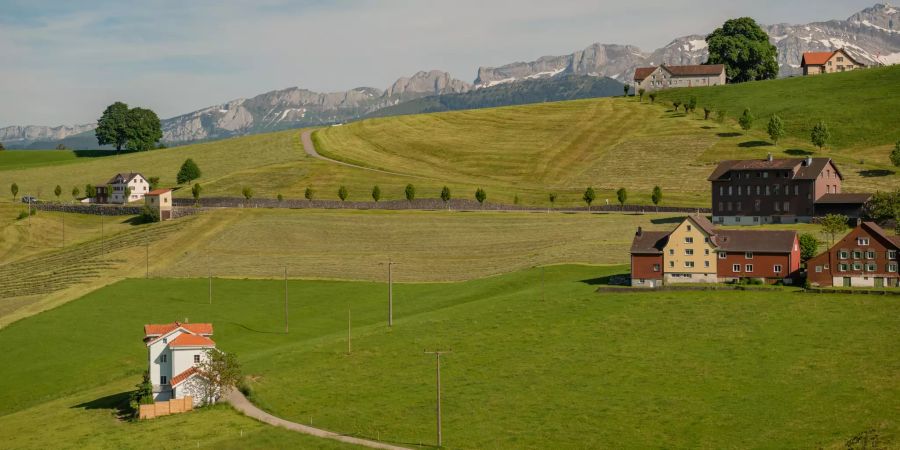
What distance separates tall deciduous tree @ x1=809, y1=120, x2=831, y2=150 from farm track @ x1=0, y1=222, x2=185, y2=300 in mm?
112253

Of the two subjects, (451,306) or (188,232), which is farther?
(188,232)

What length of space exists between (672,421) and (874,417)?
1305 centimetres

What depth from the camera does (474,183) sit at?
19238cm

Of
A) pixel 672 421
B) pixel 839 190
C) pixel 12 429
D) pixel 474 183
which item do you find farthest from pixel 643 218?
pixel 12 429

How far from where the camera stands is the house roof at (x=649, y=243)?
112m

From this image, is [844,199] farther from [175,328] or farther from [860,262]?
[175,328]

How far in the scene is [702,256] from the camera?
112125 millimetres

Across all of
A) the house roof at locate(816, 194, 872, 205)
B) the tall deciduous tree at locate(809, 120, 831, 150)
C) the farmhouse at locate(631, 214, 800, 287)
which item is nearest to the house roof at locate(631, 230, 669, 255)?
the farmhouse at locate(631, 214, 800, 287)

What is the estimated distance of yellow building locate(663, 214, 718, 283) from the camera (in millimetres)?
112000

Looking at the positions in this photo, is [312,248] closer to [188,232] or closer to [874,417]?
[188,232]

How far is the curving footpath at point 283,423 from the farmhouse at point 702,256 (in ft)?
157

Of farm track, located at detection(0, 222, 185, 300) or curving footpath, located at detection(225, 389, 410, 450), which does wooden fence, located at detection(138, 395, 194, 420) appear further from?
farm track, located at detection(0, 222, 185, 300)

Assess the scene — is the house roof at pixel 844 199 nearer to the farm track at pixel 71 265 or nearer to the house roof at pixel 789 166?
the house roof at pixel 789 166

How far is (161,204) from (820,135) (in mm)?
116688
